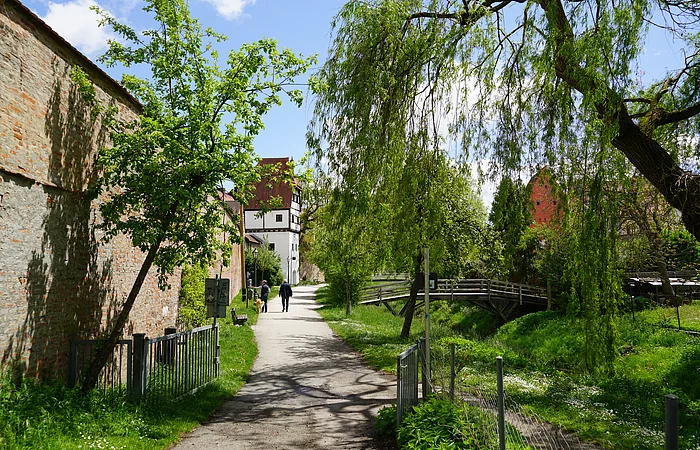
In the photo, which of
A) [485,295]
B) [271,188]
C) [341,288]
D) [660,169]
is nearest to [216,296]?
[271,188]

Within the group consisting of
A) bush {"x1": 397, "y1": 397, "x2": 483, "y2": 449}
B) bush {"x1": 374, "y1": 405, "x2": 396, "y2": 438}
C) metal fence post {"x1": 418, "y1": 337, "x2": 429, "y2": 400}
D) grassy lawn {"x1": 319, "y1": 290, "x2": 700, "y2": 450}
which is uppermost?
metal fence post {"x1": 418, "y1": 337, "x2": 429, "y2": 400}

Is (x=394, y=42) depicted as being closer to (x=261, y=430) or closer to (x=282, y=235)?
(x=261, y=430)

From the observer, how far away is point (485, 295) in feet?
101

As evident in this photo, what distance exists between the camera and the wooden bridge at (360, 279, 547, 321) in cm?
3050

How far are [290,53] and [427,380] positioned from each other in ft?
18.5

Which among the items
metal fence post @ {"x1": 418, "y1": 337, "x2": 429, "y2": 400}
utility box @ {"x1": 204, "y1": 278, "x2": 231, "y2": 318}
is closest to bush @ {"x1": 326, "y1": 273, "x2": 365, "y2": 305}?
utility box @ {"x1": 204, "y1": 278, "x2": 231, "y2": 318}

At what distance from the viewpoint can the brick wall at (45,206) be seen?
6.36 metres

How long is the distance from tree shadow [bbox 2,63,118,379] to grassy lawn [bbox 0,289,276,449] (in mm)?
453

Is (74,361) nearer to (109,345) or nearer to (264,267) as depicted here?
(109,345)

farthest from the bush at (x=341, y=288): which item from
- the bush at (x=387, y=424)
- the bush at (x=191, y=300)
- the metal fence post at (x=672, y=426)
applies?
the metal fence post at (x=672, y=426)

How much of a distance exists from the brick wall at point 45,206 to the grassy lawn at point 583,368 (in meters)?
5.52

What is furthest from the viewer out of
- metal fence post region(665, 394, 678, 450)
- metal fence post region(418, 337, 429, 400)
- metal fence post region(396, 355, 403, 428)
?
metal fence post region(418, 337, 429, 400)

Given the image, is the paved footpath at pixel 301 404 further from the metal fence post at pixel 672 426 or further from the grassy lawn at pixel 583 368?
A: the metal fence post at pixel 672 426

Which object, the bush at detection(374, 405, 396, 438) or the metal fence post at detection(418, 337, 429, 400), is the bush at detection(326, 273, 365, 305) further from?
the bush at detection(374, 405, 396, 438)
